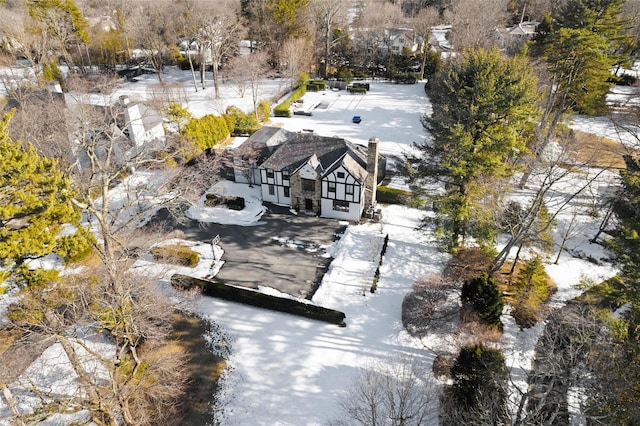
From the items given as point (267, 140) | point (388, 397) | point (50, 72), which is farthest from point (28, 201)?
point (50, 72)

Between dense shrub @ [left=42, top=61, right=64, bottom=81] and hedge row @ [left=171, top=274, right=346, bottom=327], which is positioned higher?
dense shrub @ [left=42, top=61, right=64, bottom=81]

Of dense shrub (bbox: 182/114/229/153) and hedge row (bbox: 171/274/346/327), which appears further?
dense shrub (bbox: 182/114/229/153)

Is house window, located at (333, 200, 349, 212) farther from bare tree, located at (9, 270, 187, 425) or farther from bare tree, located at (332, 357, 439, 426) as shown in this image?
bare tree, located at (9, 270, 187, 425)

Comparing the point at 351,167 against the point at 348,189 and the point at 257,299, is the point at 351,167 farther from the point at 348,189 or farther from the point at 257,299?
the point at 257,299

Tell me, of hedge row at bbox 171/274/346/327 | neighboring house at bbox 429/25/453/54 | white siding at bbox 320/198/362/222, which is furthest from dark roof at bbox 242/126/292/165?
neighboring house at bbox 429/25/453/54

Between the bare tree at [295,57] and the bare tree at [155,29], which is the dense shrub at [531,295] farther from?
the bare tree at [155,29]

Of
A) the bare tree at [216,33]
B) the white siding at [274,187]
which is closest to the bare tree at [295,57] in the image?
the bare tree at [216,33]

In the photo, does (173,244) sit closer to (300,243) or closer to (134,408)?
(300,243)
